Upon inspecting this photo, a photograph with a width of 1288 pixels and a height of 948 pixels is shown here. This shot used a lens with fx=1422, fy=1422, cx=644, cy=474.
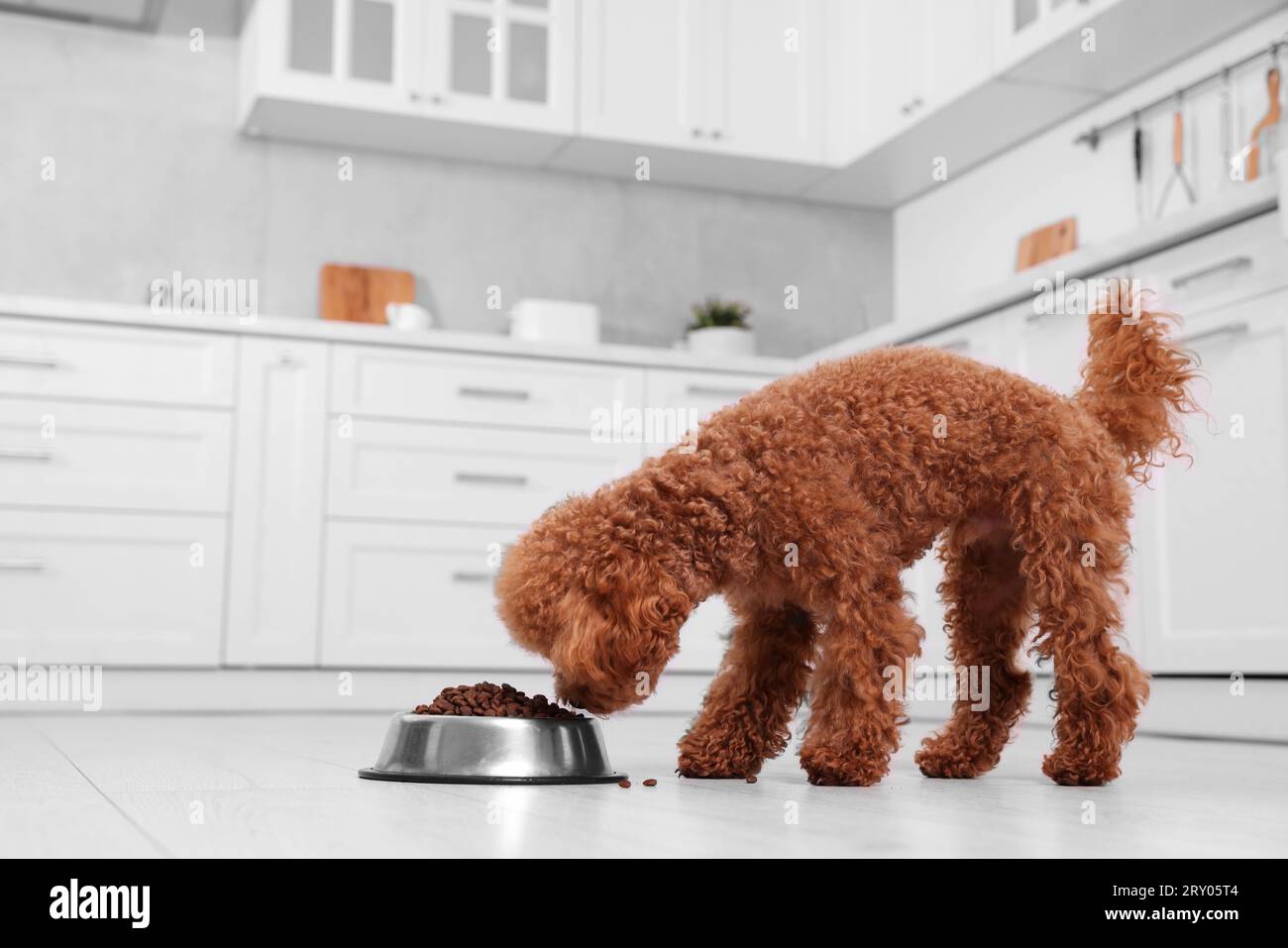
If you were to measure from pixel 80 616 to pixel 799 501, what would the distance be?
2.70 meters

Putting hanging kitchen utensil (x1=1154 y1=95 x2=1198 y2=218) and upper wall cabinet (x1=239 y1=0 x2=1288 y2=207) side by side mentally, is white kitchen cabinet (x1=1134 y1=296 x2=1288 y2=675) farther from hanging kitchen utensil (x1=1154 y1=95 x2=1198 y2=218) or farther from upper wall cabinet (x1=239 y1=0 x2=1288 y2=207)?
upper wall cabinet (x1=239 y1=0 x2=1288 y2=207)

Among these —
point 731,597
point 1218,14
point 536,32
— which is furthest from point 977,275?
point 731,597

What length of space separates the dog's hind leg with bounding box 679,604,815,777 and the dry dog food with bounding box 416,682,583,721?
0.22 m

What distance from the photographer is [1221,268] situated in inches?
115

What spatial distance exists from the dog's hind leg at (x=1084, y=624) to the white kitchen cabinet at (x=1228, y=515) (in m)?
1.04

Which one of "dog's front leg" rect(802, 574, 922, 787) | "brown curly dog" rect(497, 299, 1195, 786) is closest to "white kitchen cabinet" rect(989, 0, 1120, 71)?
"brown curly dog" rect(497, 299, 1195, 786)

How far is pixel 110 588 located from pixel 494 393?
1.22 m

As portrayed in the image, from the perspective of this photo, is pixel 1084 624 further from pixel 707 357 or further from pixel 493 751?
pixel 707 357

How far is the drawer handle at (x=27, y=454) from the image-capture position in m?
3.77

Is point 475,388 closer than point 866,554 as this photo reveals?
No

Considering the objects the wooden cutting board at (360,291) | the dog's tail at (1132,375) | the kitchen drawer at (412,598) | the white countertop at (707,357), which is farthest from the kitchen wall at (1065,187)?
the dog's tail at (1132,375)

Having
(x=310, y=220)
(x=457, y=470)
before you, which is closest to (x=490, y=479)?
(x=457, y=470)

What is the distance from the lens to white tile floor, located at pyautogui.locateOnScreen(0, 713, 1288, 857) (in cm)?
122
